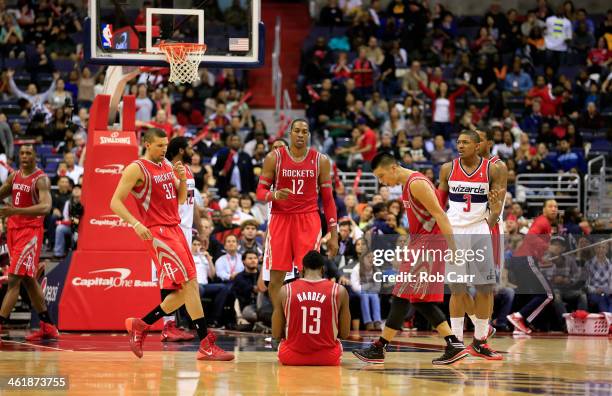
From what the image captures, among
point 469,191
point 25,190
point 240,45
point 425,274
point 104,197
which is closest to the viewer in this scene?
point 425,274

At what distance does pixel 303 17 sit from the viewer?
30484 millimetres

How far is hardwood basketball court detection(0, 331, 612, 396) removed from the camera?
8562 mm

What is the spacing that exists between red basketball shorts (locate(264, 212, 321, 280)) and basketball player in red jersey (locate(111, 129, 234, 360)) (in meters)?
1.30

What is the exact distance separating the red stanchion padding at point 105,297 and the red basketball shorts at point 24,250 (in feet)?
3.02

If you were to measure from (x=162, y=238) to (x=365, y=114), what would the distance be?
1427 centimetres

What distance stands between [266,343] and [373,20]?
55.1ft

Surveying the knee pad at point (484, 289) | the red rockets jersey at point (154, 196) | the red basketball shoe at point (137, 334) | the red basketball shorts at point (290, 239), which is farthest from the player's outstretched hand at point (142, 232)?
the knee pad at point (484, 289)

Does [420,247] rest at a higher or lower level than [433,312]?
higher

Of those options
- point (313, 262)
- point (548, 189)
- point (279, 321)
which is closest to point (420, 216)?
point (313, 262)

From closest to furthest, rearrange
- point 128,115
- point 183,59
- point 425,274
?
point 425,274, point 183,59, point 128,115

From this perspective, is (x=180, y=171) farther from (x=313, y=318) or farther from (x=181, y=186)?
(x=313, y=318)

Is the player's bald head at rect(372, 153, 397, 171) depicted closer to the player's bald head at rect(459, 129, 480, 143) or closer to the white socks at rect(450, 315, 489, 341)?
the player's bald head at rect(459, 129, 480, 143)

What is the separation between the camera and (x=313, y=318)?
1009 centimetres

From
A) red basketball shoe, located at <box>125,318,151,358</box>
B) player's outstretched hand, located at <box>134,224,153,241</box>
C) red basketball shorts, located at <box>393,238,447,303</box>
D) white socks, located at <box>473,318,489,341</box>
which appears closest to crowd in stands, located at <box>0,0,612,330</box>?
white socks, located at <box>473,318,489,341</box>
